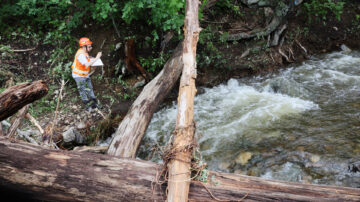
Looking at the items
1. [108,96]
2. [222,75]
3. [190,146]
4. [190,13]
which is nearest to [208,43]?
[222,75]

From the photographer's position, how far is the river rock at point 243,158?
4297 millimetres

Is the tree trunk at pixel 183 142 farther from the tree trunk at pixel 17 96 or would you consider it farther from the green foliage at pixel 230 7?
the green foliage at pixel 230 7

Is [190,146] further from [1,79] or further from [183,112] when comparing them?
[1,79]

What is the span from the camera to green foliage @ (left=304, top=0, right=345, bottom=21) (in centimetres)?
764

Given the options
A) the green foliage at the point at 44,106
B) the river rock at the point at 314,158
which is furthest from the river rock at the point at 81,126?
the river rock at the point at 314,158

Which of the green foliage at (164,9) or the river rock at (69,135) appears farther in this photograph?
the green foliage at (164,9)

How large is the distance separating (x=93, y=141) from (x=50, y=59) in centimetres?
293

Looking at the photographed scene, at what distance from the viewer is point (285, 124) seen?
5.01 m

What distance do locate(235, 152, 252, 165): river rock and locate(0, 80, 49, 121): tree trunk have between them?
320cm

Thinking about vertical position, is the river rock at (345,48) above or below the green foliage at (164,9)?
above

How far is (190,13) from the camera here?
14.5 ft

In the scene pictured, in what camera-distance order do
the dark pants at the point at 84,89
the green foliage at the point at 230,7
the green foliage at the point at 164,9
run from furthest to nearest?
1. the green foliage at the point at 230,7
2. the dark pants at the point at 84,89
3. the green foliage at the point at 164,9

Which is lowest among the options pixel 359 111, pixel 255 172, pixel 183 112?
pixel 255 172

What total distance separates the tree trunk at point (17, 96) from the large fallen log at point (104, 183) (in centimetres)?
41
